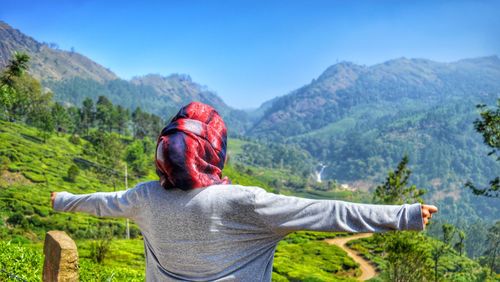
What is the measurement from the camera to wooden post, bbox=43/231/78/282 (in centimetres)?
250

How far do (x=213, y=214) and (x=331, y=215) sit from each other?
451 mm

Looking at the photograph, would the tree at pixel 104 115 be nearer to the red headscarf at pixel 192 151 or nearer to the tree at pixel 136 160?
the tree at pixel 136 160

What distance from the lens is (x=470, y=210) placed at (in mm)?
145000

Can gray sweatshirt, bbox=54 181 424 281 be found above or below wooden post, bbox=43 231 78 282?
above

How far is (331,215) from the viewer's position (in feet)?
4.71

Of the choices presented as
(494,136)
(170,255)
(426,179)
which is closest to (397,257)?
(494,136)

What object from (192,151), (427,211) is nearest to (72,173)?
(192,151)

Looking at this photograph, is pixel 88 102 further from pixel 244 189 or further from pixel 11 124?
pixel 244 189

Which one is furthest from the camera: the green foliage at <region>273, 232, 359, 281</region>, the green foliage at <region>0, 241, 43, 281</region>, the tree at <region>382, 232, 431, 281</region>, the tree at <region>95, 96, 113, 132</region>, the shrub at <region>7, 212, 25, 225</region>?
the tree at <region>95, 96, 113, 132</region>

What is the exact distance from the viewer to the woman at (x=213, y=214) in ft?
4.70

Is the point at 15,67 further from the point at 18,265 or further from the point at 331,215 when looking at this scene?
the point at 331,215

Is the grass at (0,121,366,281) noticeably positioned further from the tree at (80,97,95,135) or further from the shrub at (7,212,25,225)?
the tree at (80,97,95,135)

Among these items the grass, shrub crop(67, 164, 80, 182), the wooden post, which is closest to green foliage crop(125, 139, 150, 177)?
the grass

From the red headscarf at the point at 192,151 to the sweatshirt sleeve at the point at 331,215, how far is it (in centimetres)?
26
